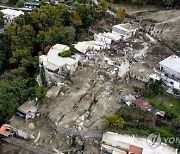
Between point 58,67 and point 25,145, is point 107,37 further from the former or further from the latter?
point 25,145

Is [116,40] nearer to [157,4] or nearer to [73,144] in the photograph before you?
[157,4]

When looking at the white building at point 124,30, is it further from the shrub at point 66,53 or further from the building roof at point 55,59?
the shrub at point 66,53

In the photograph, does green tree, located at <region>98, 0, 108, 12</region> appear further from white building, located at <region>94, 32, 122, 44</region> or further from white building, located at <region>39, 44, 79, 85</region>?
white building, located at <region>39, 44, 79, 85</region>

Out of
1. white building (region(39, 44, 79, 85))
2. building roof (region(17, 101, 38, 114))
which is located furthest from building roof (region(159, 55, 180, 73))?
building roof (region(17, 101, 38, 114))

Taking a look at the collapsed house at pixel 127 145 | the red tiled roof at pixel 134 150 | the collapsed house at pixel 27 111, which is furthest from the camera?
the collapsed house at pixel 27 111

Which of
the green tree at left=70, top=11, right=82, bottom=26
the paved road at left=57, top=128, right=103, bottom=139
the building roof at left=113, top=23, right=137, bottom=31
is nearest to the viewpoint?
the paved road at left=57, top=128, right=103, bottom=139

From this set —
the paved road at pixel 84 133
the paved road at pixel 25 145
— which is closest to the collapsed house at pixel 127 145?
the paved road at pixel 84 133

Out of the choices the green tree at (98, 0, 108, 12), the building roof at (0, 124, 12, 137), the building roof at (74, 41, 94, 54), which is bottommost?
the building roof at (0, 124, 12, 137)

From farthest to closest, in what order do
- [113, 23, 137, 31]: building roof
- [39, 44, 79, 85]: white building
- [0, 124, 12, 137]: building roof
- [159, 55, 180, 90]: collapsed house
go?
1. [113, 23, 137, 31]: building roof
2. [39, 44, 79, 85]: white building
3. [159, 55, 180, 90]: collapsed house
4. [0, 124, 12, 137]: building roof
